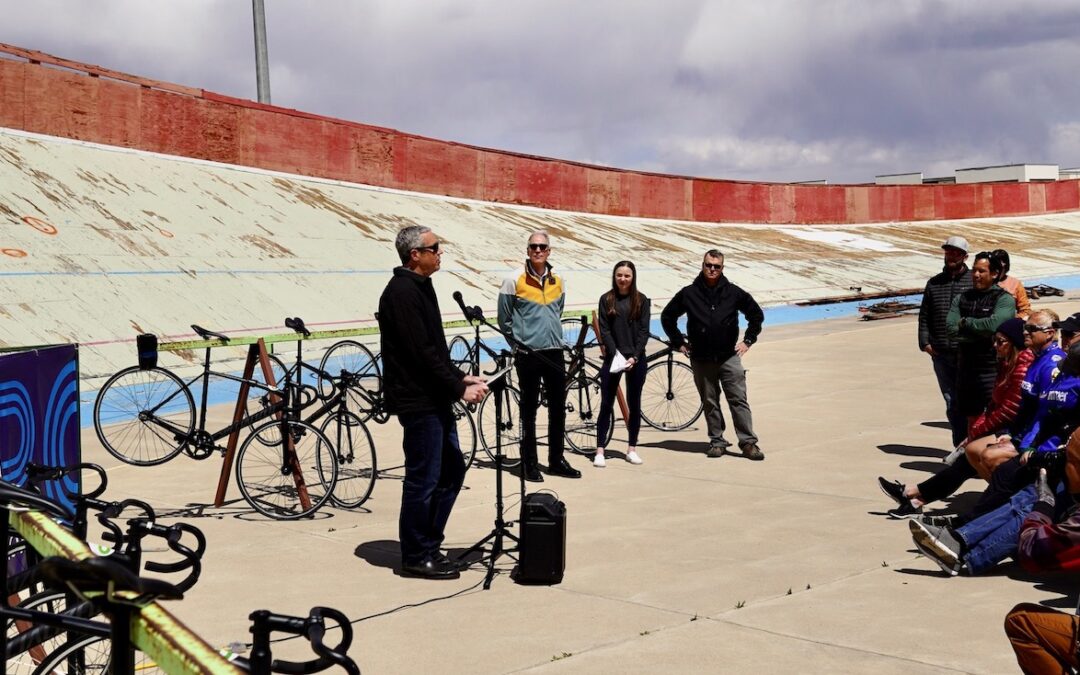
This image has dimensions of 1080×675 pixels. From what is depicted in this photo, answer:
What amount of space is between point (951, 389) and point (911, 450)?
716mm

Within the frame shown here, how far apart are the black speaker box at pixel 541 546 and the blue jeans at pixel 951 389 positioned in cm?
426

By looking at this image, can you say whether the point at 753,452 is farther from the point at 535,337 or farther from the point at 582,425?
the point at 535,337

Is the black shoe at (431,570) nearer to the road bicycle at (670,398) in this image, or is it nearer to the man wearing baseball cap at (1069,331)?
the man wearing baseball cap at (1069,331)

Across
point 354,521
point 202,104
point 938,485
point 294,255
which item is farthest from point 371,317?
point 938,485

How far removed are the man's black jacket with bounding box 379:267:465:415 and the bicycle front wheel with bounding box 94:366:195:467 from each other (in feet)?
14.3

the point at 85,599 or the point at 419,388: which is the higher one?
the point at 85,599

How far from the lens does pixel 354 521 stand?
825 centimetres

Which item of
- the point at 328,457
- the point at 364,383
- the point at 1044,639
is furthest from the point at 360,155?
the point at 1044,639

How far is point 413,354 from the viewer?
6707mm

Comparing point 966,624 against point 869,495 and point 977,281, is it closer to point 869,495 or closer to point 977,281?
point 869,495

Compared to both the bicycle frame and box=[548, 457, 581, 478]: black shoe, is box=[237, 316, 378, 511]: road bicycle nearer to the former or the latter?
the bicycle frame

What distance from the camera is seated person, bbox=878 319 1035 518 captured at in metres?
7.38

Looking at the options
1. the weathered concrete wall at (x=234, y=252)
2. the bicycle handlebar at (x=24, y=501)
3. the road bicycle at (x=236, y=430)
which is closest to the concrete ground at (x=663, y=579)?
the road bicycle at (x=236, y=430)

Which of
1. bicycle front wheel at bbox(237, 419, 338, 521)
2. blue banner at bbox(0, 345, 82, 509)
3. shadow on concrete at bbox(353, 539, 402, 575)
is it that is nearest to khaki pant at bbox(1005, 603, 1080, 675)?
shadow on concrete at bbox(353, 539, 402, 575)
